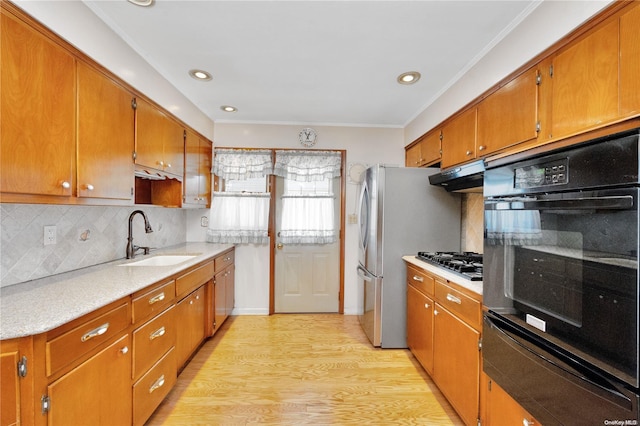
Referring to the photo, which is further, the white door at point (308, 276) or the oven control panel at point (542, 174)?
the white door at point (308, 276)

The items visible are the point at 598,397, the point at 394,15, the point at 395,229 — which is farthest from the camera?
the point at 395,229

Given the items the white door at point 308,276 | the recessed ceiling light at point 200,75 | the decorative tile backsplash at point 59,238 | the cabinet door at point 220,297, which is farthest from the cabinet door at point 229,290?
the recessed ceiling light at point 200,75

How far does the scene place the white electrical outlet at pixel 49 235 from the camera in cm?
161

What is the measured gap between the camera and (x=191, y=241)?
345 cm

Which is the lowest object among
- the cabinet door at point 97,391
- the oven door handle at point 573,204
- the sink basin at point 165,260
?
the cabinet door at point 97,391

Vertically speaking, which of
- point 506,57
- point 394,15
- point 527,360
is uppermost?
point 394,15

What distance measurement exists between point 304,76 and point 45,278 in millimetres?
2223

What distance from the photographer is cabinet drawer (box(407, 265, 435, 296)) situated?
2107mm

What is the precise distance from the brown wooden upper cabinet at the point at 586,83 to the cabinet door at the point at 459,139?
0.69 m

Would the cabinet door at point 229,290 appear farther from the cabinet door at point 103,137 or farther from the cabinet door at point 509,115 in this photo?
the cabinet door at point 509,115

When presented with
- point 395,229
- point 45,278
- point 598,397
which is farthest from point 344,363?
point 45,278

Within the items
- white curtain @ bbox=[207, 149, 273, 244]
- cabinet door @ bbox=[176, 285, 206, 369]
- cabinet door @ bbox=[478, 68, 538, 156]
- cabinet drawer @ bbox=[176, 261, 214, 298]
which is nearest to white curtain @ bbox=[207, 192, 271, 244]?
white curtain @ bbox=[207, 149, 273, 244]

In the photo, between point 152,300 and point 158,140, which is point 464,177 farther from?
point 158,140

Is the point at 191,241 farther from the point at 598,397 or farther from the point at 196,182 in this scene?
the point at 598,397
